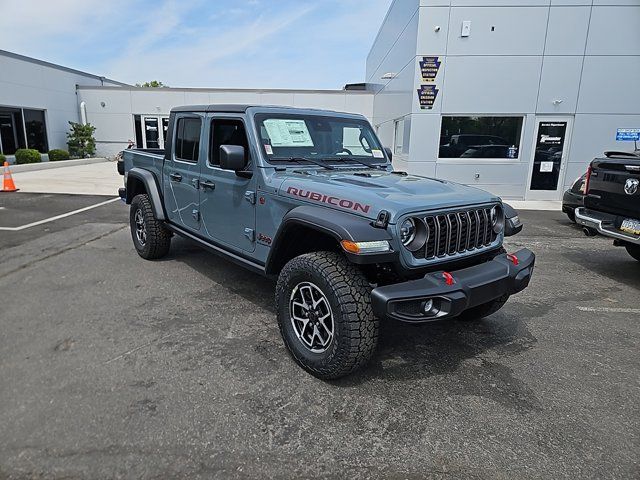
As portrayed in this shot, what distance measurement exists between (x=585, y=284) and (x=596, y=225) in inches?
29.3

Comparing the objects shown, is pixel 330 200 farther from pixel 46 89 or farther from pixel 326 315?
pixel 46 89

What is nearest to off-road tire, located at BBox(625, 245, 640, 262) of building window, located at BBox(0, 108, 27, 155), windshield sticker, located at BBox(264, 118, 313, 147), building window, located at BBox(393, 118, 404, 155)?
windshield sticker, located at BBox(264, 118, 313, 147)

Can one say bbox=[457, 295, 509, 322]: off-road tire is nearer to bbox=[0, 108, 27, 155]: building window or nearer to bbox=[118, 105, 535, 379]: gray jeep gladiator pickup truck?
bbox=[118, 105, 535, 379]: gray jeep gladiator pickup truck

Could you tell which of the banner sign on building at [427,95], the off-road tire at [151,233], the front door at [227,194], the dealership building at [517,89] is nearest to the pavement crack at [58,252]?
the off-road tire at [151,233]

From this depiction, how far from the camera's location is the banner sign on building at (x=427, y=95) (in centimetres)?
1191

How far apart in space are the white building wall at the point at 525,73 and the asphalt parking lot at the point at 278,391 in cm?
785

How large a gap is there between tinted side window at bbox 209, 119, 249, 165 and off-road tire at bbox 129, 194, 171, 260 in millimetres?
1620

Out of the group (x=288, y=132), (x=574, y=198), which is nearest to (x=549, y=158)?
(x=574, y=198)

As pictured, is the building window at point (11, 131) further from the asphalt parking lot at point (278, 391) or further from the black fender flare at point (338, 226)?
the black fender flare at point (338, 226)

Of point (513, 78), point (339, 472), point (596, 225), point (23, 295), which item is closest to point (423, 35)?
point (513, 78)

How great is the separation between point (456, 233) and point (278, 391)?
5.54ft

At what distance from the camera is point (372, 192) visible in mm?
3125

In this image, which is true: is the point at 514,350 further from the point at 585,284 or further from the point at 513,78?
the point at 513,78

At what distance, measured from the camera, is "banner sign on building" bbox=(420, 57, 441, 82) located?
464 inches
